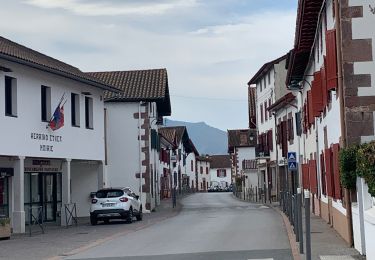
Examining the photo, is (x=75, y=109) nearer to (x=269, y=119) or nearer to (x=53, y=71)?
(x=53, y=71)

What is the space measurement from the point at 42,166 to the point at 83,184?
5.43m

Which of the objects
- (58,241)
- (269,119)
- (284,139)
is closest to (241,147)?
(269,119)

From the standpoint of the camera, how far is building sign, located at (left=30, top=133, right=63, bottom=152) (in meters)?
26.7

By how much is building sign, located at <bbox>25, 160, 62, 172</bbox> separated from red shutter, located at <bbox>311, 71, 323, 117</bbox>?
546 inches

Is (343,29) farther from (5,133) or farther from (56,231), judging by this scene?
(56,231)

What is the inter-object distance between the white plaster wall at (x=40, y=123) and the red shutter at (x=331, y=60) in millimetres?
12883

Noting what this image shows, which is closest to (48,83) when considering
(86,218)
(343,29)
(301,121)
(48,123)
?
(48,123)

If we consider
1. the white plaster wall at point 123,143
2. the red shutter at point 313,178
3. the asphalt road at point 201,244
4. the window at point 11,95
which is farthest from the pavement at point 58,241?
the white plaster wall at point 123,143

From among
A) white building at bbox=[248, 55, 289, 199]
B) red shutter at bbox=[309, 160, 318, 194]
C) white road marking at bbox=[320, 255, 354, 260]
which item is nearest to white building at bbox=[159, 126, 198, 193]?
white building at bbox=[248, 55, 289, 199]

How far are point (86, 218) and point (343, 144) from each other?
22441 mm

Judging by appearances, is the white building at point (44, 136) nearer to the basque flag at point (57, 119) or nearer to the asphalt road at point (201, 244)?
the basque flag at point (57, 119)

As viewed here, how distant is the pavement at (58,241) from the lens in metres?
17.8

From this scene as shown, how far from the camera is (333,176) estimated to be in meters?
17.7

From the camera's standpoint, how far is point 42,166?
1204 inches
